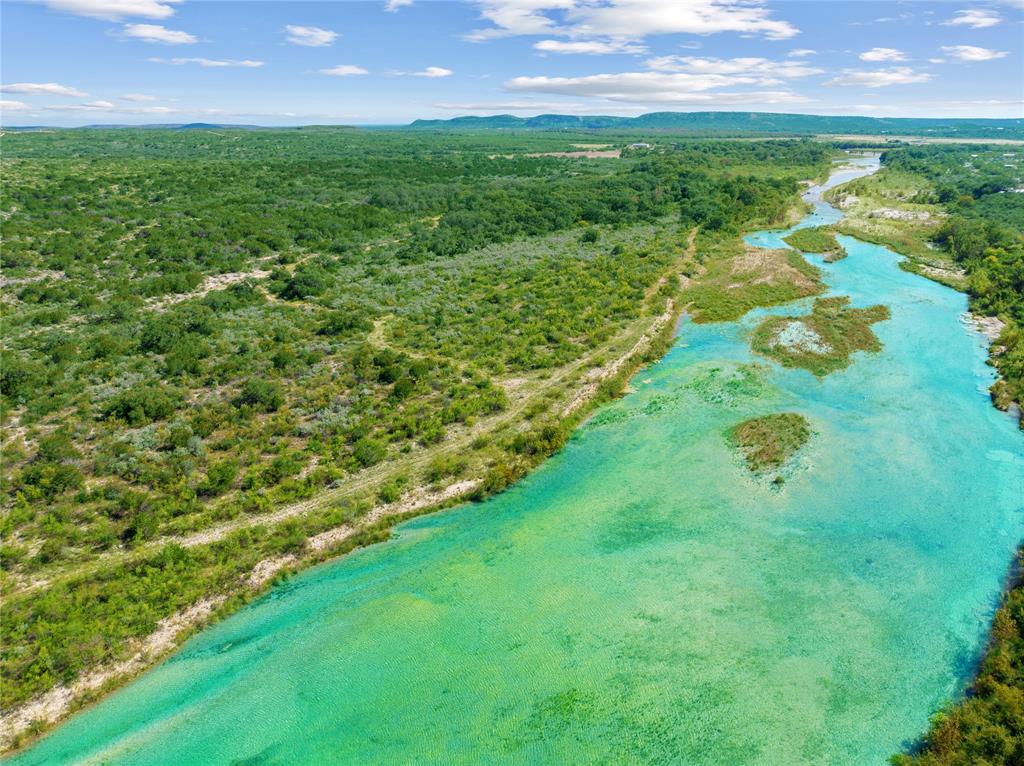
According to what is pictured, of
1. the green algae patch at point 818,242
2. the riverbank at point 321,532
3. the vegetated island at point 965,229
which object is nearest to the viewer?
the riverbank at point 321,532

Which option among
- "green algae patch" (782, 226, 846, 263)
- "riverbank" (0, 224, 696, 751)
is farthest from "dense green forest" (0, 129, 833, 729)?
"green algae patch" (782, 226, 846, 263)

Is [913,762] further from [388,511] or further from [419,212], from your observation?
[419,212]

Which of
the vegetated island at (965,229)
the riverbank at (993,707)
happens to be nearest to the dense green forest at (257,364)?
the riverbank at (993,707)

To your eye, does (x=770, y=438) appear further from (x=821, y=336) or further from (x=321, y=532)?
(x=321, y=532)

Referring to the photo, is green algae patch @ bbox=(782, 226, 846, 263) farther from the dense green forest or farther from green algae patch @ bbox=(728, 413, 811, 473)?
green algae patch @ bbox=(728, 413, 811, 473)

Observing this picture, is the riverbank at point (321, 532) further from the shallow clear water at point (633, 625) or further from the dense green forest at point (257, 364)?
the shallow clear water at point (633, 625)
